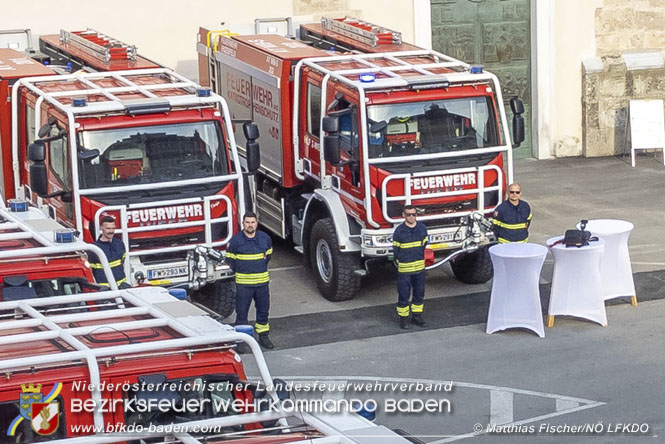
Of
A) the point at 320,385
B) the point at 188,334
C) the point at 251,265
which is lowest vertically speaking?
the point at 320,385

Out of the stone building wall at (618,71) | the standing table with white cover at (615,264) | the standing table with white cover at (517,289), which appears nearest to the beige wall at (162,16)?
the stone building wall at (618,71)

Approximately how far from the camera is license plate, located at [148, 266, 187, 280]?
13891 mm

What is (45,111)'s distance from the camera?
14555mm

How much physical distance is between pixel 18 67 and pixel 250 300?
4.87 metres

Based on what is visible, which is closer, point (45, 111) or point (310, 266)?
point (45, 111)

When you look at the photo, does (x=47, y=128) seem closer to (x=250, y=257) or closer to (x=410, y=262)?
(x=250, y=257)

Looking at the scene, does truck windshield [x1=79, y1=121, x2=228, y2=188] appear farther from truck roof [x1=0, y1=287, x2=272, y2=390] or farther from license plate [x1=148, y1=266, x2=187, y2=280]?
truck roof [x1=0, y1=287, x2=272, y2=390]

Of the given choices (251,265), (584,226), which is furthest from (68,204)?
(584,226)

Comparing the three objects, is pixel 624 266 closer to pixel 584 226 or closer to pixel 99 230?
pixel 584 226

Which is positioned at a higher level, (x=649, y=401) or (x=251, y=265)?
(x=251, y=265)

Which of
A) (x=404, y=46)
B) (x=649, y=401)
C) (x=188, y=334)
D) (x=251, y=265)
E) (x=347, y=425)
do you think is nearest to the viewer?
(x=347, y=425)

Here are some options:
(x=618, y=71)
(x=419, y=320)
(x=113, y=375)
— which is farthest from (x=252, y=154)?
(x=618, y=71)

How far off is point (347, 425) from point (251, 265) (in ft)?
21.5

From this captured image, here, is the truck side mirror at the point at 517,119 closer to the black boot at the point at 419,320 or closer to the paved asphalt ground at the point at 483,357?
the paved asphalt ground at the point at 483,357
